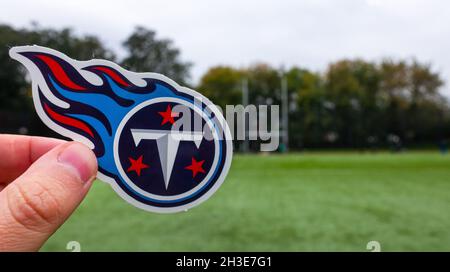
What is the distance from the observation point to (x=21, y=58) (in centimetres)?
73

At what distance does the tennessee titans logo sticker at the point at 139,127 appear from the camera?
2.53 feet

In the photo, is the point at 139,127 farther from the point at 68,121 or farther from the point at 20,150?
the point at 20,150

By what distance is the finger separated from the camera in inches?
35.8

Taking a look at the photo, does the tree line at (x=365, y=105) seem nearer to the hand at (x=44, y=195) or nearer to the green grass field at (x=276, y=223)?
the green grass field at (x=276, y=223)

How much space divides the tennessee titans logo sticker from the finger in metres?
0.15

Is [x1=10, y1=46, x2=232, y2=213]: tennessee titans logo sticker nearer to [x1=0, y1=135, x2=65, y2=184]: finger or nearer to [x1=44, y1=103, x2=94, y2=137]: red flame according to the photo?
[x1=44, y1=103, x2=94, y2=137]: red flame

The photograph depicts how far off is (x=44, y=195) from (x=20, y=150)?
0.79 feet

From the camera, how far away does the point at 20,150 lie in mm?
914

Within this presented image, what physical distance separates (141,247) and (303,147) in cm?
1623

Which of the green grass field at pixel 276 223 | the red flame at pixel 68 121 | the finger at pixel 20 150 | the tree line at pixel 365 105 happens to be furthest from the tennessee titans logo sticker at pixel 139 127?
the tree line at pixel 365 105

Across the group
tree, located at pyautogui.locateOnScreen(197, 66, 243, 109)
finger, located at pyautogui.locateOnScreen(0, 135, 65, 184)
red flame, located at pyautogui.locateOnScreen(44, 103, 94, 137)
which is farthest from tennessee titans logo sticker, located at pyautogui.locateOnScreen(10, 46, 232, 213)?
tree, located at pyautogui.locateOnScreen(197, 66, 243, 109)

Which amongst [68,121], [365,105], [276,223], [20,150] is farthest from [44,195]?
[365,105]
